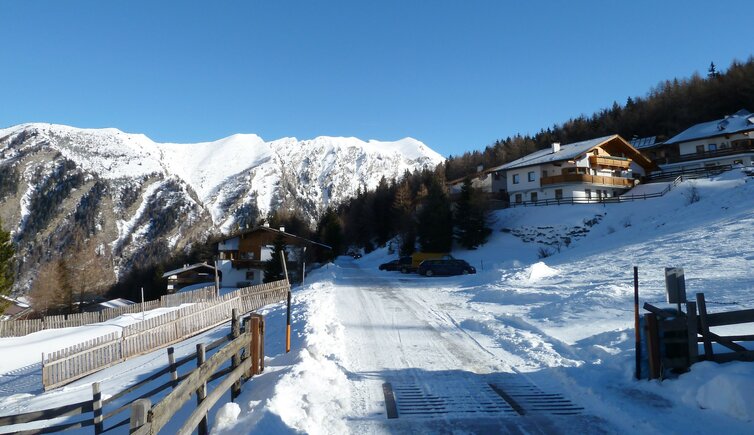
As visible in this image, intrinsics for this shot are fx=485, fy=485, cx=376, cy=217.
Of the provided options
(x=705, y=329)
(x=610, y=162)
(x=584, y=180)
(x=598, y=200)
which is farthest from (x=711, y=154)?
(x=705, y=329)

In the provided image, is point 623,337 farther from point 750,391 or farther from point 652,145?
point 652,145

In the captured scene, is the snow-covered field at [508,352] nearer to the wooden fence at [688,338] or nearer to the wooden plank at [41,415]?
the wooden fence at [688,338]

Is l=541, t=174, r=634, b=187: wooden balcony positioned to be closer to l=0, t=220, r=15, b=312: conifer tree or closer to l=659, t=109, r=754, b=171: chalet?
l=659, t=109, r=754, b=171: chalet

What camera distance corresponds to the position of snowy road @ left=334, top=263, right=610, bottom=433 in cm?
621

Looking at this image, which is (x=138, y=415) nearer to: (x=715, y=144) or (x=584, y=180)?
(x=584, y=180)

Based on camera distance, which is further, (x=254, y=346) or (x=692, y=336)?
(x=254, y=346)

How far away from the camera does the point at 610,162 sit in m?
56.4

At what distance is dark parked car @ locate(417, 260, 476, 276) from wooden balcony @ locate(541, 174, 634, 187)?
915 inches

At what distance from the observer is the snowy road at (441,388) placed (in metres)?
6.21

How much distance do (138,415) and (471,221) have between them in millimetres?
49523

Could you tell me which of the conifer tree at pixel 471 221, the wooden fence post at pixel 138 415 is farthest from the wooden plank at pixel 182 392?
the conifer tree at pixel 471 221

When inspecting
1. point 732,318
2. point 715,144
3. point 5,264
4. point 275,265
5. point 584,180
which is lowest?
point 275,265

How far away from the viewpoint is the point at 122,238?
601 ft

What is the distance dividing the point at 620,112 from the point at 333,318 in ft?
315
